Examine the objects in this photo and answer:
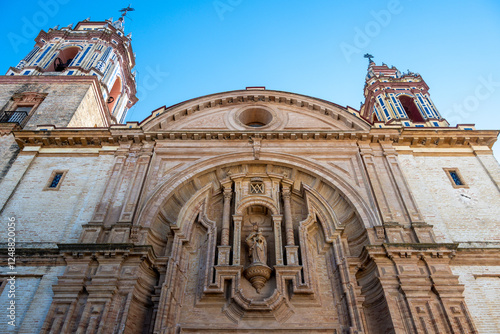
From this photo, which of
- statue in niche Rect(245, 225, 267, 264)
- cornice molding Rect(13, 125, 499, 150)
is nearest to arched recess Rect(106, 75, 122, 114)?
cornice molding Rect(13, 125, 499, 150)

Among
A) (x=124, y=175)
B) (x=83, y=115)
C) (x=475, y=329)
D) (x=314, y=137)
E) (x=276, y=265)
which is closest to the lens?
(x=475, y=329)

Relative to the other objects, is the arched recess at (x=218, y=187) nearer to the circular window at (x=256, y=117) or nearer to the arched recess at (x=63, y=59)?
the circular window at (x=256, y=117)

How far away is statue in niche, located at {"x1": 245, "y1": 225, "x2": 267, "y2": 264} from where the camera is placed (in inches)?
507

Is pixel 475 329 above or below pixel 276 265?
below

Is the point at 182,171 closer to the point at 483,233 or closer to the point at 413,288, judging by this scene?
the point at 413,288

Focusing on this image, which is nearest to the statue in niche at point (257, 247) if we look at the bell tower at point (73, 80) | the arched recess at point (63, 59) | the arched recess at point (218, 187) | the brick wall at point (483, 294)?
the arched recess at point (218, 187)

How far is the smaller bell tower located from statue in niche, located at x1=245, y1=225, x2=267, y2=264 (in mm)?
11301

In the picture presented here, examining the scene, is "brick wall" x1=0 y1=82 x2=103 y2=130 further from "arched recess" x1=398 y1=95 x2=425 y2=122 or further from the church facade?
"arched recess" x1=398 y1=95 x2=425 y2=122

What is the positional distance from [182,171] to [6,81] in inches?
589

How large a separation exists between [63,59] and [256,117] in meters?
16.7

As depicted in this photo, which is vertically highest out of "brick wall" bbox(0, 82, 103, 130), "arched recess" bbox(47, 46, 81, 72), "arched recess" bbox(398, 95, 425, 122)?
"arched recess" bbox(47, 46, 81, 72)

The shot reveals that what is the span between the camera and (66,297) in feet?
35.2

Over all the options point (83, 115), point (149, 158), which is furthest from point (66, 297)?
point (83, 115)

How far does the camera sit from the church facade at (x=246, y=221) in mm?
11094
